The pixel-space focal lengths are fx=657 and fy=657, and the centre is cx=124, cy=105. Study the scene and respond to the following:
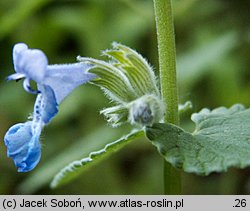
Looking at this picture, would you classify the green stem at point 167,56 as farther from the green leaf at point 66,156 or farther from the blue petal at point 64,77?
the green leaf at point 66,156

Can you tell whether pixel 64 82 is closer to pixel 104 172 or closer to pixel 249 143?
pixel 249 143

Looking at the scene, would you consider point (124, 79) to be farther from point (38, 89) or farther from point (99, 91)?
point (99, 91)

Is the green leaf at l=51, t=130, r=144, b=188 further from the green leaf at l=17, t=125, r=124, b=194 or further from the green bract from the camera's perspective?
the green leaf at l=17, t=125, r=124, b=194

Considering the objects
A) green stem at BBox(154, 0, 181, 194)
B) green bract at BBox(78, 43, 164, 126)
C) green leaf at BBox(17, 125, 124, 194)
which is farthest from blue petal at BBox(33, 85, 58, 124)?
Result: green leaf at BBox(17, 125, 124, 194)

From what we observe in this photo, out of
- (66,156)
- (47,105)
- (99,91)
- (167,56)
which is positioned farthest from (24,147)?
(99,91)

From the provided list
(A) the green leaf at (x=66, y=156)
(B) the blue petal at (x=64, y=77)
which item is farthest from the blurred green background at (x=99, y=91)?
(B) the blue petal at (x=64, y=77)
